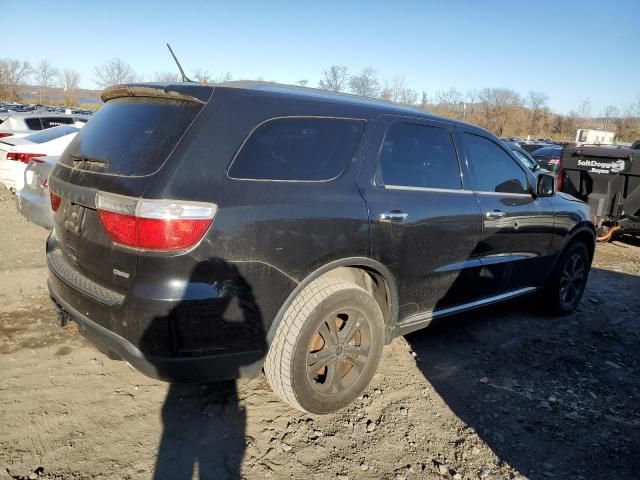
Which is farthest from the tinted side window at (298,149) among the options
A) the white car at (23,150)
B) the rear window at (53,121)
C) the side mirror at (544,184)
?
the rear window at (53,121)

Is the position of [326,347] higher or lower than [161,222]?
lower

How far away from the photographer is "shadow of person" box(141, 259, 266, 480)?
2189mm

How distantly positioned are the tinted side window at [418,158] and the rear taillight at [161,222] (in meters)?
1.19

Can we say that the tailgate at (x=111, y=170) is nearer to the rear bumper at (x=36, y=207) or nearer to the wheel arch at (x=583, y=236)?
the rear bumper at (x=36, y=207)

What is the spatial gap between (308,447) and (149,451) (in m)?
0.83

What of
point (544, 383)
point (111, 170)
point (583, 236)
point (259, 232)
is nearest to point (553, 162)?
point (583, 236)

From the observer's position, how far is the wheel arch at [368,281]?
251 centimetres

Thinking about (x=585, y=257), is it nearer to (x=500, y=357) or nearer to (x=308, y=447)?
(x=500, y=357)

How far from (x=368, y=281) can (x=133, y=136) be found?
161cm

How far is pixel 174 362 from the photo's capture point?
2.23 metres

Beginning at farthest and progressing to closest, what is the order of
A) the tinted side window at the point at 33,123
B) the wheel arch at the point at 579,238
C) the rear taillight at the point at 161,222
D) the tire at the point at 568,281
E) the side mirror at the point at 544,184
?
the tinted side window at the point at 33,123, the tire at the point at 568,281, the wheel arch at the point at 579,238, the side mirror at the point at 544,184, the rear taillight at the point at 161,222

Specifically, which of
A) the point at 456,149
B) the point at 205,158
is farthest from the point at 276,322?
the point at 456,149

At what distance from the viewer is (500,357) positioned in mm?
3805

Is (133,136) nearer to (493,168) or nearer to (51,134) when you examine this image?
(493,168)
